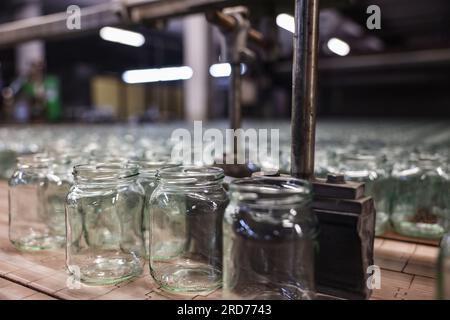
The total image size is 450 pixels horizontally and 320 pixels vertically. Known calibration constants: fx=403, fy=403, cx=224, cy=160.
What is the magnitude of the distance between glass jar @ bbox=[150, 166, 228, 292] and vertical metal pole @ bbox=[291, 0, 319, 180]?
16 centimetres

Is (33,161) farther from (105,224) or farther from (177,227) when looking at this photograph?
(177,227)

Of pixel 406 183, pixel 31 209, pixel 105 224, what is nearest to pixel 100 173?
pixel 105 224

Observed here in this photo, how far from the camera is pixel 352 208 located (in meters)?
0.62

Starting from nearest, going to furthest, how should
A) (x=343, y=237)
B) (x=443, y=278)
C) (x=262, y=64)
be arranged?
(x=443, y=278), (x=343, y=237), (x=262, y=64)

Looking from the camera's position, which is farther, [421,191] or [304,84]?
[421,191]

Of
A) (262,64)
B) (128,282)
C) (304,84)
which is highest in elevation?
(262,64)

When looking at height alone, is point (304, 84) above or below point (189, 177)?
above

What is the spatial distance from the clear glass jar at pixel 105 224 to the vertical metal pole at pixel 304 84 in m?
0.33

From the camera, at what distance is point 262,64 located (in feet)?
5.26

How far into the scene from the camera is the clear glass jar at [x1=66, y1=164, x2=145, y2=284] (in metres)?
0.77

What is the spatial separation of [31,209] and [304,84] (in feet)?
3.03

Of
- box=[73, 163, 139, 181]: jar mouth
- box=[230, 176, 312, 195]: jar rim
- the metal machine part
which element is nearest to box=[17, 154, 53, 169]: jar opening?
box=[73, 163, 139, 181]: jar mouth
